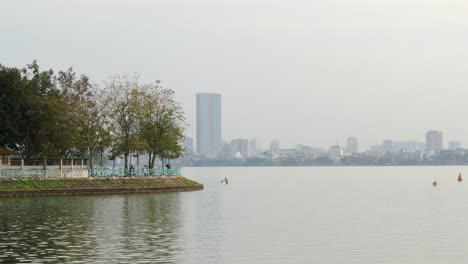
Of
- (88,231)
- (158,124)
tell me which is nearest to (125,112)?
(158,124)

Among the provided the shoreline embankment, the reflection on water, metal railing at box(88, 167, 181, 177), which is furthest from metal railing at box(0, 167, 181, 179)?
the reflection on water

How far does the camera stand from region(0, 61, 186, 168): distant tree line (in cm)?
9719

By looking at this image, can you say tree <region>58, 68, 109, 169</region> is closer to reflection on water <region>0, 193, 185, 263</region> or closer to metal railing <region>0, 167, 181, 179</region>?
metal railing <region>0, 167, 181, 179</region>

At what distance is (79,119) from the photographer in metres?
98.2

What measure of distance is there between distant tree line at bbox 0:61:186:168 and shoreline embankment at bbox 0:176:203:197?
6182 millimetres

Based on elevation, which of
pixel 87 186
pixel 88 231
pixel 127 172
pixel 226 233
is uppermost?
pixel 127 172

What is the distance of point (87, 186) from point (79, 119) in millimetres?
11300

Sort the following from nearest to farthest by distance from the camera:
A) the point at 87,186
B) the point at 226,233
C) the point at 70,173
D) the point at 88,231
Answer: the point at 226,233 < the point at 88,231 < the point at 87,186 < the point at 70,173

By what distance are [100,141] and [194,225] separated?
55.4 metres

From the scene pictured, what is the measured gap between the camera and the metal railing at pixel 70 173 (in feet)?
287

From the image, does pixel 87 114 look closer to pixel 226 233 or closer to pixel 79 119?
pixel 79 119

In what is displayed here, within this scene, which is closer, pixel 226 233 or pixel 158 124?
pixel 226 233

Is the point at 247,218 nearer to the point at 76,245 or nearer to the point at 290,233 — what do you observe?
the point at 290,233

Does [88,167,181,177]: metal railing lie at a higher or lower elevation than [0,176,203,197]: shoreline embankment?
higher
